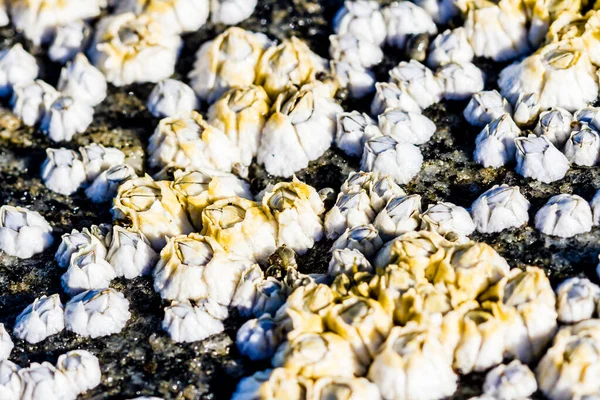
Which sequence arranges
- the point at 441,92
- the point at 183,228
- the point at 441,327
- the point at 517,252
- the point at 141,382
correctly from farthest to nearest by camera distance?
the point at 441,92
the point at 183,228
the point at 517,252
the point at 141,382
the point at 441,327

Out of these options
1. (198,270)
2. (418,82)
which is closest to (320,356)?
(198,270)

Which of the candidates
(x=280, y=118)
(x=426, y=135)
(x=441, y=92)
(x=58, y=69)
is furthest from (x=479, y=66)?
(x=58, y=69)

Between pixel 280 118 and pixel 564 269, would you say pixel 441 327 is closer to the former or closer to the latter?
pixel 564 269

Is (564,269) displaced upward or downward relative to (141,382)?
upward

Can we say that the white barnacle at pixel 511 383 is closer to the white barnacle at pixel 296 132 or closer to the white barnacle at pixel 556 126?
the white barnacle at pixel 556 126

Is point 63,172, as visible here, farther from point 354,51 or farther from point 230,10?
point 354,51

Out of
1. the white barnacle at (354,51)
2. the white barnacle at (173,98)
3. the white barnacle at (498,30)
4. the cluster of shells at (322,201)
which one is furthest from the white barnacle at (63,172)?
the white barnacle at (498,30)
